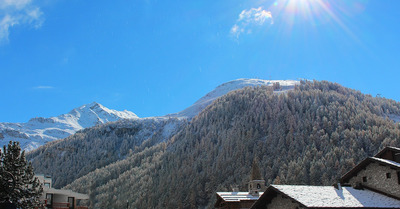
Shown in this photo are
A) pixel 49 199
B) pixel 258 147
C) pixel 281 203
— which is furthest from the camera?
pixel 258 147

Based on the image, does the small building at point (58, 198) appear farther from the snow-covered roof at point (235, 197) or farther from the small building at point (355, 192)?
the small building at point (355, 192)

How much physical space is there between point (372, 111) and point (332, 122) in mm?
23389

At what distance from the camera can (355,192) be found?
119 ft

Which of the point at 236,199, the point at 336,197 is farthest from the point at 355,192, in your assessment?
the point at 236,199

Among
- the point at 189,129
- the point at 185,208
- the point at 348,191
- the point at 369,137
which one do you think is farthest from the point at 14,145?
the point at 189,129

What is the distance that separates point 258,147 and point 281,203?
103 m

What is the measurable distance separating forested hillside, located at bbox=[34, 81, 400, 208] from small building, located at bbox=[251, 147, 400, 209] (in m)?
55.7

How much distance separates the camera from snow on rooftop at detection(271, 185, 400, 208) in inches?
1236

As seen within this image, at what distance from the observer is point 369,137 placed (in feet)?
370

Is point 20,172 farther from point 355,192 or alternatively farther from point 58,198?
point 355,192

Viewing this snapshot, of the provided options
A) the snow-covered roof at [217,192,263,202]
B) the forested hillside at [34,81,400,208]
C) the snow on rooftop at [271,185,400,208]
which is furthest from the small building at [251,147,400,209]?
the forested hillside at [34,81,400,208]

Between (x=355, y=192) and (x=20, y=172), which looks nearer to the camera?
(x=20, y=172)

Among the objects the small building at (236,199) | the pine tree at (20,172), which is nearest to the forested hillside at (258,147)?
the small building at (236,199)

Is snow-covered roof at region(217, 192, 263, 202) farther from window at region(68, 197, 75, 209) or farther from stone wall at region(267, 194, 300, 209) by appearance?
window at region(68, 197, 75, 209)
